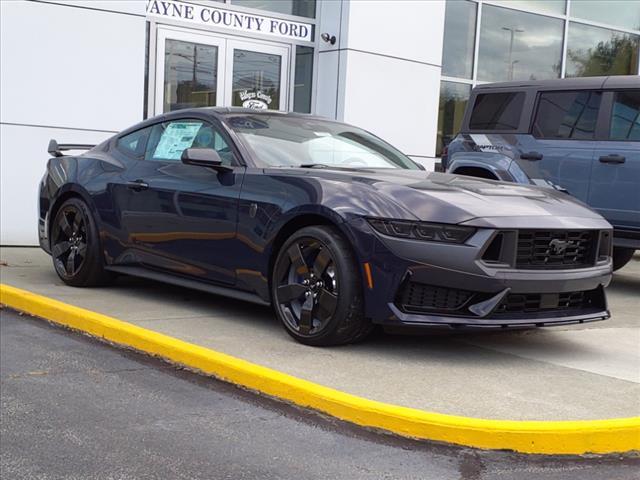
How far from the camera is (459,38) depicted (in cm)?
1391

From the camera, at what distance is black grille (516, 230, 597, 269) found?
473cm

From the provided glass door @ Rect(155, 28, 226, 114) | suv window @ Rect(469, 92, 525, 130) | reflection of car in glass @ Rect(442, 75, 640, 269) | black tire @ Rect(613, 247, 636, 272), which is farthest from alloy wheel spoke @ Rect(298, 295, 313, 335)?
glass door @ Rect(155, 28, 226, 114)

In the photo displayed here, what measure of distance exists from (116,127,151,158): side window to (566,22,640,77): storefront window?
428 inches

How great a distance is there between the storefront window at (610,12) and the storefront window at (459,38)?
8.39ft

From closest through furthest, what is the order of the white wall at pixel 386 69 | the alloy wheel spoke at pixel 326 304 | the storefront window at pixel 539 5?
the alloy wheel spoke at pixel 326 304
the white wall at pixel 386 69
the storefront window at pixel 539 5

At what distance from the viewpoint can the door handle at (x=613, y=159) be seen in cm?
787

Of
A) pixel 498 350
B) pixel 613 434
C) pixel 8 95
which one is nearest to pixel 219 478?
pixel 613 434

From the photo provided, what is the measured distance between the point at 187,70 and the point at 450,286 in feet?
26.2

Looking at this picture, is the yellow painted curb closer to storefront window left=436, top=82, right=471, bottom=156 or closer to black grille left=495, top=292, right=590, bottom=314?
black grille left=495, top=292, right=590, bottom=314

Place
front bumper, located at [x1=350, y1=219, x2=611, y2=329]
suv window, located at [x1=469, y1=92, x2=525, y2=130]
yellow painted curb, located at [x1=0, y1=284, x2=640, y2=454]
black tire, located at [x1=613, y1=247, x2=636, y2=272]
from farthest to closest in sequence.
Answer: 1. black tire, located at [x1=613, y1=247, x2=636, y2=272]
2. suv window, located at [x1=469, y1=92, x2=525, y2=130]
3. front bumper, located at [x1=350, y1=219, x2=611, y2=329]
4. yellow painted curb, located at [x1=0, y1=284, x2=640, y2=454]

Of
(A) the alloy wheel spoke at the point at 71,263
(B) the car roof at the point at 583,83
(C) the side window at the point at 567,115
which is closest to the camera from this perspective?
(A) the alloy wheel spoke at the point at 71,263

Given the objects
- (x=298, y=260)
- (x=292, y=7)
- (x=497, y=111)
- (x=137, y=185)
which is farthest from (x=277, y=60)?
(x=298, y=260)

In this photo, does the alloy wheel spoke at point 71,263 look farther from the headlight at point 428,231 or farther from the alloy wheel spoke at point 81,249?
the headlight at point 428,231

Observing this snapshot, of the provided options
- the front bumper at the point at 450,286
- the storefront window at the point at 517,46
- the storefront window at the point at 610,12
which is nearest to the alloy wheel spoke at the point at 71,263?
the front bumper at the point at 450,286
